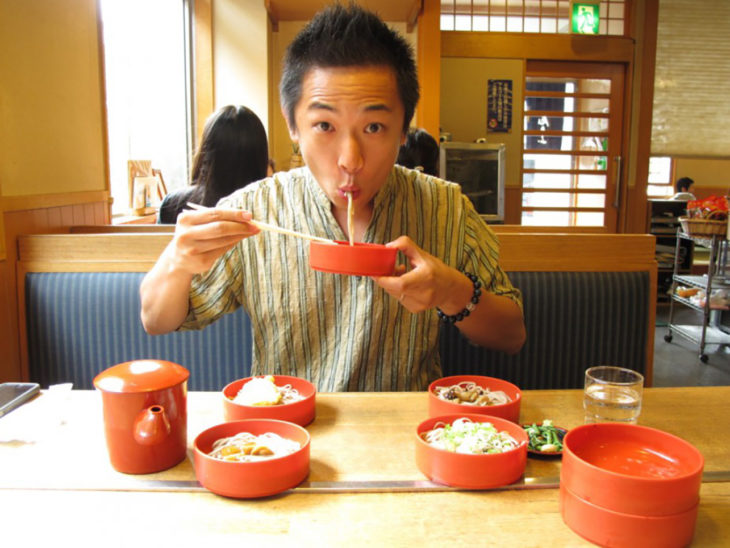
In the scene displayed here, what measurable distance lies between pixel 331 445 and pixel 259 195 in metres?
0.78

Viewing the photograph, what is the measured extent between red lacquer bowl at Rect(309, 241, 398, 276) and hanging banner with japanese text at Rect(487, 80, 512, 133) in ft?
17.9

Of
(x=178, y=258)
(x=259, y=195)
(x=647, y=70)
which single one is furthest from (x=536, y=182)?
(x=178, y=258)

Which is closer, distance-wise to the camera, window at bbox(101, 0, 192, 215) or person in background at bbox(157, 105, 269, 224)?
person in background at bbox(157, 105, 269, 224)

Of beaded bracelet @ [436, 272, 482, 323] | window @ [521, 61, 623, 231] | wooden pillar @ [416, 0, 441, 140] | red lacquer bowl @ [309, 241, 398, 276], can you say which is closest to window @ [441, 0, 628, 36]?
window @ [521, 61, 623, 231]

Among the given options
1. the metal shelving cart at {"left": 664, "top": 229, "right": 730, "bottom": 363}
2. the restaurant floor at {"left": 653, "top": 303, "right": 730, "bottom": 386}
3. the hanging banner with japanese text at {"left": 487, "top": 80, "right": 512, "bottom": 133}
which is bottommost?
the restaurant floor at {"left": 653, "top": 303, "right": 730, "bottom": 386}

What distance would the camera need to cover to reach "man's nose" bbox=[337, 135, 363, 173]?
1.16 metres

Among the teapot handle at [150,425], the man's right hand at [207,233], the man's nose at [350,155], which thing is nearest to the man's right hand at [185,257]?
the man's right hand at [207,233]

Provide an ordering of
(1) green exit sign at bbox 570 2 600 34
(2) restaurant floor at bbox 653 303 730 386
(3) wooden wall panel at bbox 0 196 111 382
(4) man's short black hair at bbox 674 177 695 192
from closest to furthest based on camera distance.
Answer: (3) wooden wall panel at bbox 0 196 111 382 < (2) restaurant floor at bbox 653 303 730 386 < (1) green exit sign at bbox 570 2 600 34 < (4) man's short black hair at bbox 674 177 695 192

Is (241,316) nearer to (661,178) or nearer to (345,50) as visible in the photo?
(345,50)

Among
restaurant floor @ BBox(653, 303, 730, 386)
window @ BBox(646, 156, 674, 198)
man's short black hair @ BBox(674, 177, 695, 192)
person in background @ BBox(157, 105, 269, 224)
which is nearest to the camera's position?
person in background @ BBox(157, 105, 269, 224)

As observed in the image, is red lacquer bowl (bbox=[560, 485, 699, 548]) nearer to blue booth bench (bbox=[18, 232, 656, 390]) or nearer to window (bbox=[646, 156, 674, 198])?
blue booth bench (bbox=[18, 232, 656, 390])

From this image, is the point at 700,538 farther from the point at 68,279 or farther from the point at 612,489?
the point at 68,279

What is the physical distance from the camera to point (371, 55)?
4.07 feet

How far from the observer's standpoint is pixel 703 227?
14.0 ft
